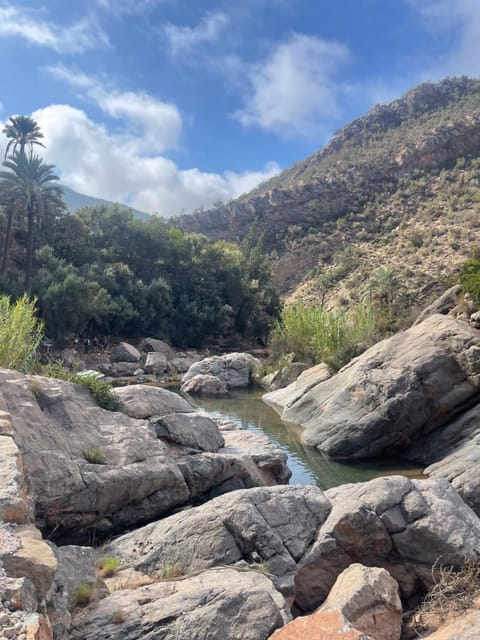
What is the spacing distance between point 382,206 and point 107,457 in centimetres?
5766

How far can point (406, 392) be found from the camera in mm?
13656

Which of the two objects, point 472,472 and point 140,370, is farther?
point 140,370

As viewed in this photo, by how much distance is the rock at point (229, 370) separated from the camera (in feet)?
91.6

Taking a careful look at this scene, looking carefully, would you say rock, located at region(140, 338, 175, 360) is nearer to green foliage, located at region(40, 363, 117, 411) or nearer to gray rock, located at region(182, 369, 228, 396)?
gray rock, located at region(182, 369, 228, 396)

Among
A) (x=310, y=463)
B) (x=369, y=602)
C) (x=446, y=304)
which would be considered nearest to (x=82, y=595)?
(x=369, y=602)

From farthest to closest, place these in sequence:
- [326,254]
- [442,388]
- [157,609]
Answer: [326,254], [442,388], [157,609]

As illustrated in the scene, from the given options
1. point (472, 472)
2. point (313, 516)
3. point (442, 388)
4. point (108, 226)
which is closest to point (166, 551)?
point (313, 516)

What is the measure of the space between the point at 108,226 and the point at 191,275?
27.1 feet

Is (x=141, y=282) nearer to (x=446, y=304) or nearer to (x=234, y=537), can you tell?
(x=446, y=304)

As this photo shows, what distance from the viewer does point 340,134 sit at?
8594 centimetres

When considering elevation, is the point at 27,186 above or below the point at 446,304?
above

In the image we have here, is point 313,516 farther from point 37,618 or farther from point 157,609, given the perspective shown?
point 37,618

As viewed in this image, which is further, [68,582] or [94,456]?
[94,456]

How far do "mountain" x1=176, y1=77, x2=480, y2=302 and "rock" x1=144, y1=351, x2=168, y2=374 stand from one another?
69.3 ft
